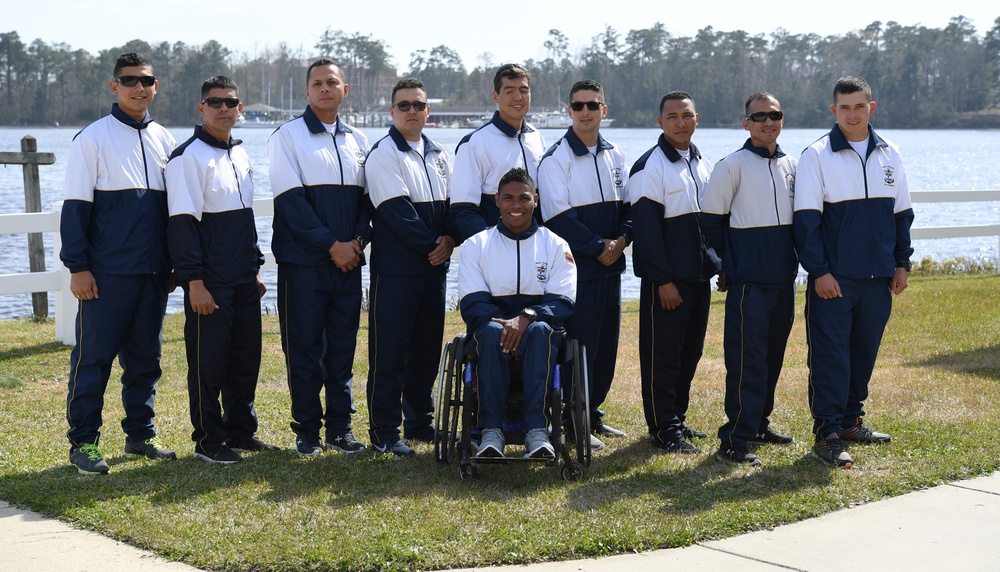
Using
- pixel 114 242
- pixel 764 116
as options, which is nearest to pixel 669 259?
pixel 764 116

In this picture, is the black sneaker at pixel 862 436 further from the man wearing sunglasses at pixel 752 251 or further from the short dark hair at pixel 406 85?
the short dark hair at pixel 406 85

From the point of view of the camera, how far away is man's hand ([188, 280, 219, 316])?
570 cm

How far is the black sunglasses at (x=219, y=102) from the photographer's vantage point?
19.0 ft

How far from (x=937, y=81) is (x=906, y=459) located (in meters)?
90.3

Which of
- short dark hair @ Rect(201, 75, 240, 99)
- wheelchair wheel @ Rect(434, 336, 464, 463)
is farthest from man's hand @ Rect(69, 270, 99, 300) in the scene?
wheelchair wheel @ Rect(434, 336, 464, 463)

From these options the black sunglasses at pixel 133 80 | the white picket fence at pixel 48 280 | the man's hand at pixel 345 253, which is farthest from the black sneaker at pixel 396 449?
the white picket fence at pixel 48 280

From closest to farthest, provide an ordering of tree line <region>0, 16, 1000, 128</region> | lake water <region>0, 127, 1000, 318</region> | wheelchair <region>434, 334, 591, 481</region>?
wheelchair <region>434, 334, 591, 481</region> → lake water <region>0, 127, 1000, 318</region> → tree line <region>0, 16, 1000, 128</region>

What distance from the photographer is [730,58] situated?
294ft

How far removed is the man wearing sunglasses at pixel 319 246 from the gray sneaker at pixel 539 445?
3.93 feet

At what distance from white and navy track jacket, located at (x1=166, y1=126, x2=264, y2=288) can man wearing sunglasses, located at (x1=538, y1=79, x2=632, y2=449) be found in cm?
164

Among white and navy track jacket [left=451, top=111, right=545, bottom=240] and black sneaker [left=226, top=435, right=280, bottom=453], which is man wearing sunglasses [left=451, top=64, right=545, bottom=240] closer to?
white and navy track jacket [left=451, top=111, right=545, bottom=240]

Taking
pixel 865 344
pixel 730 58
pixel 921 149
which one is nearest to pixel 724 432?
pixel 865 344

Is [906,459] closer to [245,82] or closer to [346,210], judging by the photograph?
[346,210]

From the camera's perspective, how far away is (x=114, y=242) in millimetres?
5621
